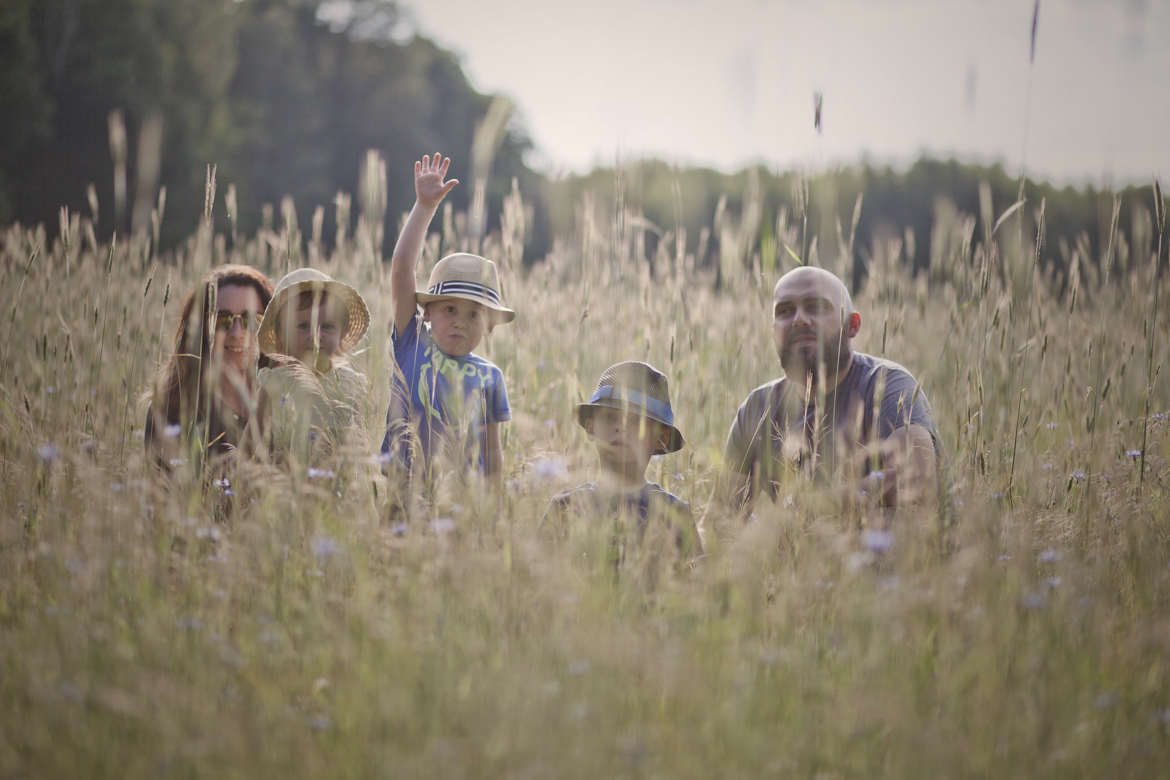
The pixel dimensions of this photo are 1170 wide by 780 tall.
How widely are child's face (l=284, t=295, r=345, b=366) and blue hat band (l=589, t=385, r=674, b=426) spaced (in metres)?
0.92

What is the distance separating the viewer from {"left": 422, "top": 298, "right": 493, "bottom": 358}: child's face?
2.17 m

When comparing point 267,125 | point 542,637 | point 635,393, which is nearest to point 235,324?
point 635,393

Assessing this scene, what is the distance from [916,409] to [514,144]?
15.6 meters

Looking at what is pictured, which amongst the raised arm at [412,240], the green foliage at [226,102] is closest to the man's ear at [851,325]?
the raised arm at [412,240]

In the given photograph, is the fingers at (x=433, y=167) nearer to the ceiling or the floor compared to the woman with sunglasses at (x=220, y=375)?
nearer to the ceiling

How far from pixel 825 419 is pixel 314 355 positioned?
1.59 m

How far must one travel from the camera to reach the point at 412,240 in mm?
2174

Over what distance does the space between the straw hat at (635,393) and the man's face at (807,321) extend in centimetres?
54

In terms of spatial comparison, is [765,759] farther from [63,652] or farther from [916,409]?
[916,409]

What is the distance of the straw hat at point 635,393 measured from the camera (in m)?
1.85

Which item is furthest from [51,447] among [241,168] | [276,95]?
[276,95]

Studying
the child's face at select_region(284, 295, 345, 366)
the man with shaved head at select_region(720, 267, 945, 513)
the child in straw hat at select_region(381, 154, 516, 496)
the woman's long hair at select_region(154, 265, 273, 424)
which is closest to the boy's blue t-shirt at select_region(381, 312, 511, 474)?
the child in straw hat at select_region(381, 154, 516, 496)

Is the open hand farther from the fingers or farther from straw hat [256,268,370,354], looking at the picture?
straw hat [256,268,370,354]

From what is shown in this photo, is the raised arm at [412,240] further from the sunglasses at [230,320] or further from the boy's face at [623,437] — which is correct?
the boy's face at [623,437]
